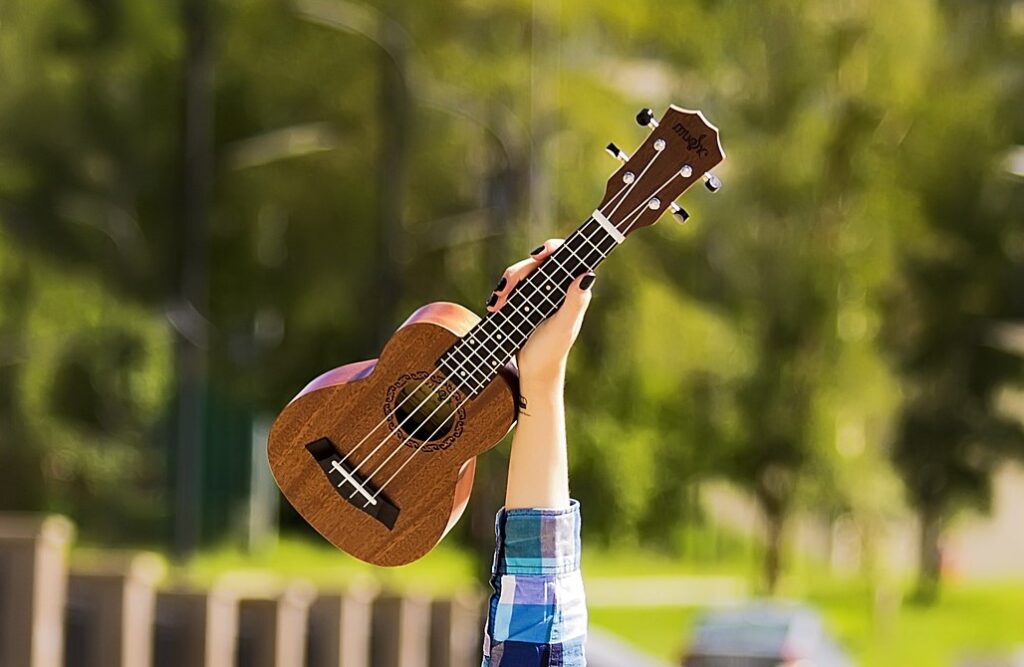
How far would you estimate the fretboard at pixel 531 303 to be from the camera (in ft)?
9.25

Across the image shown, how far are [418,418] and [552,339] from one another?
0.83 feet

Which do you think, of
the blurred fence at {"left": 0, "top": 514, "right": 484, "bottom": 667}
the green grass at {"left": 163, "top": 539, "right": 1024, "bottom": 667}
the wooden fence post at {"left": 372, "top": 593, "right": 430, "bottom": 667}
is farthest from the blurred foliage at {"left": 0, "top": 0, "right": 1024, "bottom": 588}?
the blurred fence at {"left": 0, "top": 514, "right": 484, "bottom": 667}

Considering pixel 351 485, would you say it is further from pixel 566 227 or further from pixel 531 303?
pixel 566 227

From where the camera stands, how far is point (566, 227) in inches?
1123

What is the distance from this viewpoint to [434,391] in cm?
291

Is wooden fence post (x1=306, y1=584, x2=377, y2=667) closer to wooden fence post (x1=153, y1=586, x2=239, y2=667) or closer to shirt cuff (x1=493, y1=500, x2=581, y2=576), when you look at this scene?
wooden fence post (x1=153, y1=586, x2=239, y2=667)

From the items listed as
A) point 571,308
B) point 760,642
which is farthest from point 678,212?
point 760,642

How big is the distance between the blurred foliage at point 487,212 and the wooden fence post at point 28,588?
73.7ft

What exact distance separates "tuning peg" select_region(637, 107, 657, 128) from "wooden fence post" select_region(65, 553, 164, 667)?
5.10m

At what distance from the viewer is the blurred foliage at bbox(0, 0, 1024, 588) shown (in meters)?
31.0

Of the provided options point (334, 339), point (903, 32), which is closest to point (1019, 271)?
point (903, 32)

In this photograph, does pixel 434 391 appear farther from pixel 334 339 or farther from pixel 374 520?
pixel 334 339

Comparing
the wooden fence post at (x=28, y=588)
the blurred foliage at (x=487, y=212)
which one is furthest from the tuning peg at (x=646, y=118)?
the blurred foliage at (x=487, y=212)

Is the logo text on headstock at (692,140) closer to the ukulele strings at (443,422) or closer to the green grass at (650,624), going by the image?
the ukulele strings at (443,422)
